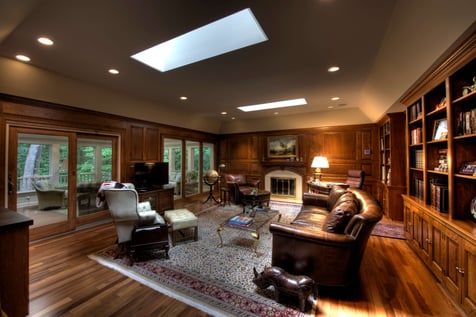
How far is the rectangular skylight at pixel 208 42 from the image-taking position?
2.30 meters

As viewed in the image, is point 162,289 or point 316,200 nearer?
point 162,289

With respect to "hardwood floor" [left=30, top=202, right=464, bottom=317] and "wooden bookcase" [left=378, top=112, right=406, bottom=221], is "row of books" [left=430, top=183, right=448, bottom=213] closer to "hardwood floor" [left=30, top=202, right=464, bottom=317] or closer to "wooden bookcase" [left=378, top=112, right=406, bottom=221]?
"hardwood floor" [left=30, top=202, right=464, bottom=317]

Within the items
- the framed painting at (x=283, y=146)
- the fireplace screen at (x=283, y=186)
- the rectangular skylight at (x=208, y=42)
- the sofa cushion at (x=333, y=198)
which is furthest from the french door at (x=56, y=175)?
the fireplace screen at (x=283, y=186)

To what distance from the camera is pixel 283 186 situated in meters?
6.82

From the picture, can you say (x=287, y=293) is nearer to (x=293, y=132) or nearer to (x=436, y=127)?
(x=436, y=127)

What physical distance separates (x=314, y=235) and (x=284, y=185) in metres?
4.87

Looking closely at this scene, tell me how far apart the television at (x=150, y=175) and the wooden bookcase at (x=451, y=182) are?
4956 mm

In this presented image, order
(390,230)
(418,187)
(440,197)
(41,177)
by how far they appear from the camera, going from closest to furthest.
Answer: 1. (440,197)
2. (418,187)
3. (41,177)
4. (390,230)

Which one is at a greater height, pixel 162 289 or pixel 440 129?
pixel 440 129

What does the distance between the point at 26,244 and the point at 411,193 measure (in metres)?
4.98

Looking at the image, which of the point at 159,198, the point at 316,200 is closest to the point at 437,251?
the point at 316,200

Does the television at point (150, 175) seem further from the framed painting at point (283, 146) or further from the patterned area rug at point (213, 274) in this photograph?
the framed painting at point (283, 146)

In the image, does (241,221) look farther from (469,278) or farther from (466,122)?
(466,122)

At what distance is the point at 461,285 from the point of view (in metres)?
1.84
